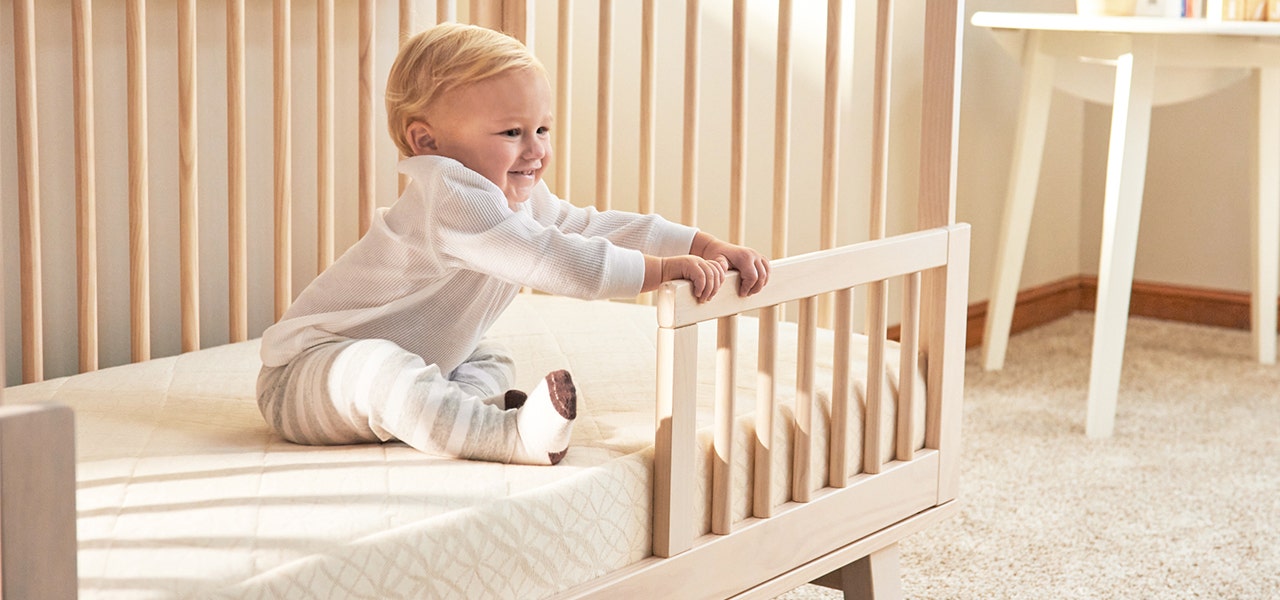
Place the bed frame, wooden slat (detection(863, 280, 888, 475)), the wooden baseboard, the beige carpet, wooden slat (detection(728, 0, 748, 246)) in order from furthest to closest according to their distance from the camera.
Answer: the wooden baseboard
the beige carpet
wooden slat (detection(728, 0, 748, 246))
wooden slat (detection(863, 280, 888, 475))
the bed frame

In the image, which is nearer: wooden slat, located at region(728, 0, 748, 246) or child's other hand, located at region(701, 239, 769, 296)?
child's other hand, located at region(701, 239, 769, 296)

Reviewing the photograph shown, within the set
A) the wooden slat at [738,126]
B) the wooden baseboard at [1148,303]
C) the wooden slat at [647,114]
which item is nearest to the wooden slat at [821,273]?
the wooden slat at [738,126]

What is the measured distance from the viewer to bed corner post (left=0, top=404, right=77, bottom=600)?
1.93 ft

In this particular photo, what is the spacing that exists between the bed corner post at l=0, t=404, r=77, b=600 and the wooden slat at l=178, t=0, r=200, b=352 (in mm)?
671

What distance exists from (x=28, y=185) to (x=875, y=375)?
0.73m

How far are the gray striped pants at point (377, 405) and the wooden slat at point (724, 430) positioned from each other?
15cm

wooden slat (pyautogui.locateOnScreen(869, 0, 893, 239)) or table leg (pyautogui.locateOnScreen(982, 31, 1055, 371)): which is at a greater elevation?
wooden slat (pyautogui.locateOnScreen(869, 0, 893, 239))

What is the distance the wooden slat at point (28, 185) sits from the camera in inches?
44.1

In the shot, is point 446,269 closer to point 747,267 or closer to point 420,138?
point 420,138

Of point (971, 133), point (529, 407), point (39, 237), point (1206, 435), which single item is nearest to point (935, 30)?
point (529, 407)

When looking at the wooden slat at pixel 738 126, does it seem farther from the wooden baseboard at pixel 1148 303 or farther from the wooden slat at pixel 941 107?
the wooden baseboard at pixel 1148 303

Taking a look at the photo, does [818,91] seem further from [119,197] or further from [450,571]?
[450,571]

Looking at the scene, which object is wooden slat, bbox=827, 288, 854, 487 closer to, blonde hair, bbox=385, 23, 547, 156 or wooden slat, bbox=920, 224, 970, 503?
wooden slat, bbox=920, 224, 970, 503

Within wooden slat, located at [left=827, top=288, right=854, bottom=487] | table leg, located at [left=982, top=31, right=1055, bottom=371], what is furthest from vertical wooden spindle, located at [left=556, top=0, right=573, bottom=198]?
table leg, located at [left=982, top=31, right=1055, bottom=371]
